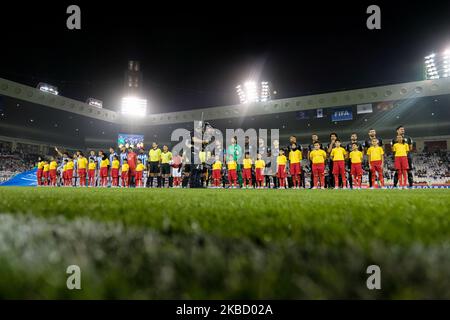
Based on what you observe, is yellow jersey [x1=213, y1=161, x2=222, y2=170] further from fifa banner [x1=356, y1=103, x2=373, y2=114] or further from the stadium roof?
fifa banner [x1=356, y1=103, x2=373, y2=114]

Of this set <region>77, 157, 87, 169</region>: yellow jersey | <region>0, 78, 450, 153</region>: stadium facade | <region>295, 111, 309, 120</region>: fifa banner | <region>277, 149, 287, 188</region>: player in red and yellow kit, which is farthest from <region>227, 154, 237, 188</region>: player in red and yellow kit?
Answer: <region>295, 111, 309, 120</region>: fifa banner

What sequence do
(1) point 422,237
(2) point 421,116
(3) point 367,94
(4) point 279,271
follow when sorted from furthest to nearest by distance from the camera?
1. (2) point 421,116
2. (3) point 367,94
3. (1) point 422,237
4. (4) point 279,271

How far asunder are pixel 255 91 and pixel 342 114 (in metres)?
9.28

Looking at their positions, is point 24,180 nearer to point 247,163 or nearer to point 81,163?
point 81,163

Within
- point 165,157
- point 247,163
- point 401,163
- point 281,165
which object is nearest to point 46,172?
point 165,157

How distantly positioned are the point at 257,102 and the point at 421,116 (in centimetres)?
1607

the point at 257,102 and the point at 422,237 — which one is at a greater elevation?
the point at 257,102

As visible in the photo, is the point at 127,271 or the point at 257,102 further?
the point at 257,102

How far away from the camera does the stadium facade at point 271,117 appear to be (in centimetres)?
2417

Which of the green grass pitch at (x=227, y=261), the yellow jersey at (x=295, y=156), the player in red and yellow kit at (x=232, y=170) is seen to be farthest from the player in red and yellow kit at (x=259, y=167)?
the green grass pitch at (x=227, y=261)

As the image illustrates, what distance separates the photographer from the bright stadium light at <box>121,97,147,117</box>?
3544 cm

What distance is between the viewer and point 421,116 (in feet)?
91.4
